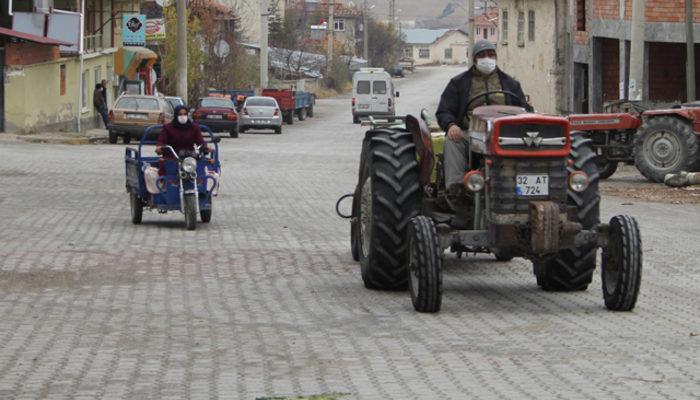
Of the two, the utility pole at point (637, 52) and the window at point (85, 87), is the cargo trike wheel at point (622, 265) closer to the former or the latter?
the utility pole at point (637, 52)

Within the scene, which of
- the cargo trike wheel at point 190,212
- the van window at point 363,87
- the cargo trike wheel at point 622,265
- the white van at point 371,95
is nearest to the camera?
the cargo trike wheel at point 622,265

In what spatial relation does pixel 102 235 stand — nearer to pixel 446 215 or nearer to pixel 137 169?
pixel 137 169

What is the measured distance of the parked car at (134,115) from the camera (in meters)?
45.4

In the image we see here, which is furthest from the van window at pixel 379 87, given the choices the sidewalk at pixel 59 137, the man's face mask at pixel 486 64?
the man's face mask at pixel 486 64

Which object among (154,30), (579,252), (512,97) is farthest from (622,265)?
(154,30)

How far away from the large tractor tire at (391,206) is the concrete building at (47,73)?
34341mm

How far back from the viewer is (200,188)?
20266mm

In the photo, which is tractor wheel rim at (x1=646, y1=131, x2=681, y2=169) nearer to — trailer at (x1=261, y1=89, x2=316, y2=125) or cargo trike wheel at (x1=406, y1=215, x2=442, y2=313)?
cargo trike wheel at (x1=406, y1=215, x2=442, y2=313)

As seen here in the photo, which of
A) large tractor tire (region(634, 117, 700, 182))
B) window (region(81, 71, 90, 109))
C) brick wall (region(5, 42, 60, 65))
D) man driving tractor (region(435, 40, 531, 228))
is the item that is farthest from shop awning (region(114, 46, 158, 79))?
man driving tractor (region(435, 40, 531, 228))

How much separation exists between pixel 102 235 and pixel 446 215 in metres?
6.63

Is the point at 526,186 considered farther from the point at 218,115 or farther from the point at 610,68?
the point at 610,68

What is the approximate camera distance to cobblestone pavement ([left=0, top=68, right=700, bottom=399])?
9047mm

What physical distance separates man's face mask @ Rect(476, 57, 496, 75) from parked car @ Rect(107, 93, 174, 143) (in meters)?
32.3

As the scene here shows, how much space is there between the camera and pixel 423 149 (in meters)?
12.8
